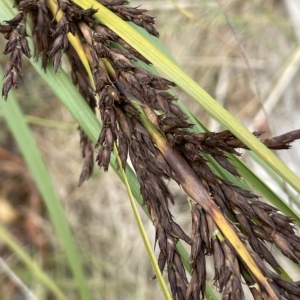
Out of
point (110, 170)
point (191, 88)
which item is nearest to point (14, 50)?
point (191, 88)

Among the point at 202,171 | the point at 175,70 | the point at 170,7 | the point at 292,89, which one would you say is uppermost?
the point at 170,7

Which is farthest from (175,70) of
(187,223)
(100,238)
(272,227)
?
(100,238)

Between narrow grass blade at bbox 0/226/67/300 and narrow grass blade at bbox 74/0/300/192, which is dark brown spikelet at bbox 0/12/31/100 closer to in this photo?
narrow grass blade at bbox 74/0/300/192

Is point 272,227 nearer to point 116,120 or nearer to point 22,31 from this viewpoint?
point 116,120

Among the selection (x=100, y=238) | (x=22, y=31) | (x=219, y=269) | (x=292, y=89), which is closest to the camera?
(x=219, y=269)

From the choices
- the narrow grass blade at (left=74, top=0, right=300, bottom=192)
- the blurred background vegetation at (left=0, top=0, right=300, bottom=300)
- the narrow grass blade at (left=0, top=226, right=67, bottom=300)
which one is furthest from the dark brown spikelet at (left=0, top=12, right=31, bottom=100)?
the blurred background vegetation at (left=0, top=0, right=300, bottom=300)

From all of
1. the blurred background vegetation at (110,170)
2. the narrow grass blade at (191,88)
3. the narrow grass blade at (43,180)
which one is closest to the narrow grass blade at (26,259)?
the narrow grass blade at (43,180)

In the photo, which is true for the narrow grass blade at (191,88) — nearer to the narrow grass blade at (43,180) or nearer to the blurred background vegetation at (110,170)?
the narrow grass blade at (43,180)
